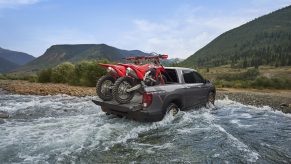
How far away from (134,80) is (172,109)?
1.63 meters

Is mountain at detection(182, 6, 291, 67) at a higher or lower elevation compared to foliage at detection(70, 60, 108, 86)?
higher

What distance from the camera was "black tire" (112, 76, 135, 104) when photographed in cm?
854

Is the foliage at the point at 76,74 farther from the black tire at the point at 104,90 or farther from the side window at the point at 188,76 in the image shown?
the black tire at the point at 104,90

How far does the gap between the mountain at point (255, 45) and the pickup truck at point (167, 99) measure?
3062 inches

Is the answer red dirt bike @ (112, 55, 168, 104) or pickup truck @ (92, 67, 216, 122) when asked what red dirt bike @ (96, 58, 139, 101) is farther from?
red dirt bike @ (112, 55, 168, 104)

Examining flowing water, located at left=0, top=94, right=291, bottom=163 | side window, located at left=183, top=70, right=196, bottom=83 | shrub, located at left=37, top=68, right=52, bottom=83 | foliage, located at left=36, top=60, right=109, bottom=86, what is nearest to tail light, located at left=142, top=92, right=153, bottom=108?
flowing water, located at left=0, top=94, right=291, bottom=163

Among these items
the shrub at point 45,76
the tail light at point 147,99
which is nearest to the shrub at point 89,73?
the shrub at point 45,76

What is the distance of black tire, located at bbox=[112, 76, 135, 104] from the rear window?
6.64 feet

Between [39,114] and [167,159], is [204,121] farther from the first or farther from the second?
[39,114]

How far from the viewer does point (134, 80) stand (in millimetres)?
9047

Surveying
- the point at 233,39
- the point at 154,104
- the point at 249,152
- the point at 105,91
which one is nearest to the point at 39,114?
the point at 105,91

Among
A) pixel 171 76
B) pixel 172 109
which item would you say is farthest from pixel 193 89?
pixel 172 109

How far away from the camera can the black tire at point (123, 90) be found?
8539 millimetres

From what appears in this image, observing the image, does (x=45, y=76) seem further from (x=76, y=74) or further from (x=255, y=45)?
(x=255, y=45)
